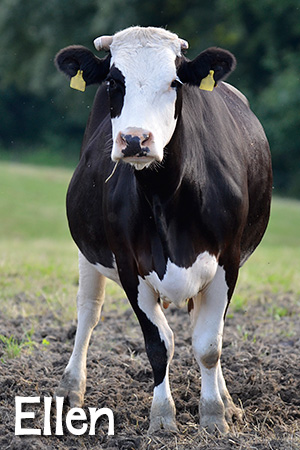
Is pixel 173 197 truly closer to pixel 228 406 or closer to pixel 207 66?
pixel 207 66

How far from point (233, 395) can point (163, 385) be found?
654mm

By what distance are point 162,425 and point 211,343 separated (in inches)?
20.7

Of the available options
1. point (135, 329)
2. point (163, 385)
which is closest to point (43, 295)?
point (135, 329)

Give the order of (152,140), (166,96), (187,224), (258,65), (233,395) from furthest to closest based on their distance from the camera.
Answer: (258,65) → (233,395) → (187,224) → (166,96) → (152,140)

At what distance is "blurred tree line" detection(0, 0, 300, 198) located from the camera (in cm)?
3089

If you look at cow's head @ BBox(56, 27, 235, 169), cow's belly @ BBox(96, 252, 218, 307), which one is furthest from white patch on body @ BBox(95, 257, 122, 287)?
cow's head @ BBox(56, 27, 235, 169)

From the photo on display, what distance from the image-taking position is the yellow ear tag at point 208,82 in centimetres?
428

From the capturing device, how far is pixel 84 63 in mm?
4371

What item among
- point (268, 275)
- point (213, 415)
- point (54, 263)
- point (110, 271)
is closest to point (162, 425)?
point (213, 415)

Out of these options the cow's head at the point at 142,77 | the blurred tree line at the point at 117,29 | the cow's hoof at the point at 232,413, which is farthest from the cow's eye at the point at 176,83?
the blurred tree line at the point at 117,29

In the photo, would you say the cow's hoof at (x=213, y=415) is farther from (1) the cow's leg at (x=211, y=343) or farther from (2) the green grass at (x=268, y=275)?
(2) the green grass at (x=268, y=275)

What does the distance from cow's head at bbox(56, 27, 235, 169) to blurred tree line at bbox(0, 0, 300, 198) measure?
24122 mm

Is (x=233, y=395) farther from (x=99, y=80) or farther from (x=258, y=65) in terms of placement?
(x=258, y=65)

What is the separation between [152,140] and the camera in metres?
3.78
